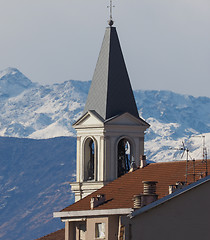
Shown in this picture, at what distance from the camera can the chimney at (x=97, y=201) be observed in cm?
5034

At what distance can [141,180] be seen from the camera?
52.7m

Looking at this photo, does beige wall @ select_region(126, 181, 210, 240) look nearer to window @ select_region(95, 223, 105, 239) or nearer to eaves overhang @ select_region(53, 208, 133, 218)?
eaves overhang @ select_region(53, 208, 133, 218)

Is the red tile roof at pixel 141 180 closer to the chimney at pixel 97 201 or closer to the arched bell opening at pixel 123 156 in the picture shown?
the chimney at pixel 97 201

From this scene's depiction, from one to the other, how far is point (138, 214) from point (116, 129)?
155 ft

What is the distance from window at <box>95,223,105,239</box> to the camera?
4772 centimetres

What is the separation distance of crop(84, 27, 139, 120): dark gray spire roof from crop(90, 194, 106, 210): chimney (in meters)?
31.4

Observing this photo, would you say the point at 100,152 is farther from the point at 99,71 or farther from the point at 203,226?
the point at 203,226

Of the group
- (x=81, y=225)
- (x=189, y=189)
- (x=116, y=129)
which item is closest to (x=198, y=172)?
(x=81, y=225)

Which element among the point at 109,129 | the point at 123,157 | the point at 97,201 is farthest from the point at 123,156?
the point at 97,201

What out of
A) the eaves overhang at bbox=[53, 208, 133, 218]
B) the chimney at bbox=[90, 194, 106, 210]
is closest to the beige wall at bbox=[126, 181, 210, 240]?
the eaves overhang at bbox=[53, 208, 133, 218]

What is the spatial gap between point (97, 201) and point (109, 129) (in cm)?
3186

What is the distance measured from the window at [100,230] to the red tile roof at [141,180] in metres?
0.80

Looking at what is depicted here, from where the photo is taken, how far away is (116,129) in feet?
270

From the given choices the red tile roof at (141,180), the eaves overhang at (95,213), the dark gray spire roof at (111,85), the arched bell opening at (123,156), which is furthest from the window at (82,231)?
the arched bell opening at (123,156)
